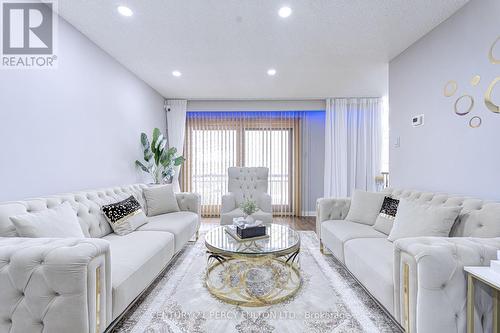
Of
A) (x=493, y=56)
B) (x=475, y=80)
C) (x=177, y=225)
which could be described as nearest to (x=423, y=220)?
(x=475, y=80)

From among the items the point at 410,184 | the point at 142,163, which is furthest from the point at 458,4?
the point at 142,163

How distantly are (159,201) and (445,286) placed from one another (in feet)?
9.68

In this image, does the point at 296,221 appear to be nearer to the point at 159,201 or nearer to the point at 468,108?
the point at 159,201

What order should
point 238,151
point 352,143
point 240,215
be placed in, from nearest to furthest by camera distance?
1. point 240,215
2. point 352,143
3. point 238,151

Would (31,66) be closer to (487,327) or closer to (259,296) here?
(259,296)

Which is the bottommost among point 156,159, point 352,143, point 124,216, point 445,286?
point 445,286

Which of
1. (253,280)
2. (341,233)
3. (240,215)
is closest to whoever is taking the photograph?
(253,280)

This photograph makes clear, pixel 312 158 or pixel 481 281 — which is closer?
pixel 481 281

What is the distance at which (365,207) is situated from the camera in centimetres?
264

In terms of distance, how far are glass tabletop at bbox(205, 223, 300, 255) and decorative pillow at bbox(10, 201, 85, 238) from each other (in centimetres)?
105

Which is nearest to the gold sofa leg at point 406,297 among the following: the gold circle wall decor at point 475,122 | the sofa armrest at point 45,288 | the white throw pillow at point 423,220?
the white throw pillow at point 423,220

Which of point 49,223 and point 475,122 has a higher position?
point 475,122

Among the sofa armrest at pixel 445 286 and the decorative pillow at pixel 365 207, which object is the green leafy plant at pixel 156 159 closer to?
the decorative pillow at pixel 365 207

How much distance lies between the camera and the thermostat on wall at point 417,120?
8.48ft
